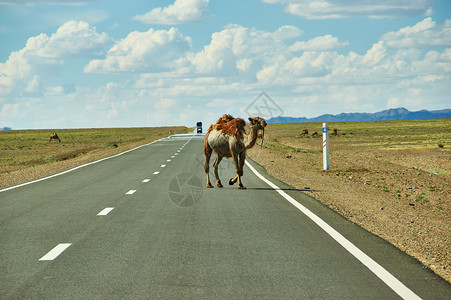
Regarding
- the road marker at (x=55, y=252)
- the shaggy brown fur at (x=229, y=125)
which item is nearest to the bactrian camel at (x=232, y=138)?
the shaggy brown fur at (x=229, y=125)

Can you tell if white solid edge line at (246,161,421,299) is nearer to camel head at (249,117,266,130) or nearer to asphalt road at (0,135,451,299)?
asphalt road at (0,135,451,299)

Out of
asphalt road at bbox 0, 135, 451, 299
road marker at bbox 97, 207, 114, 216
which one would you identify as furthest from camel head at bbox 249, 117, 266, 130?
road marker at bbox 97, 207, 114, 216

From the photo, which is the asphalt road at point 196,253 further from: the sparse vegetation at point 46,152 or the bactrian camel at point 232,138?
the sparse vegetation at point 46,152

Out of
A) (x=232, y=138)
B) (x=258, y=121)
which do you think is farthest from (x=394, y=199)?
(x=232, y=138)

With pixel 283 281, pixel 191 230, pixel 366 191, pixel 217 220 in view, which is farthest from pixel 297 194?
pixel 283 281

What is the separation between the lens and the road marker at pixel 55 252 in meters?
6.54

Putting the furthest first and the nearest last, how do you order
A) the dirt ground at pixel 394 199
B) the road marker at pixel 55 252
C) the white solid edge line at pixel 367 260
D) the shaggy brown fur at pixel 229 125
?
the shaggy brown fur at pixel 229 125 → the dirt ground at pixel 394 199 → the road marker at pixel 55 252 → the white solid edge line at pixel 367 260

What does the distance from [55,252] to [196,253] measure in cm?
178

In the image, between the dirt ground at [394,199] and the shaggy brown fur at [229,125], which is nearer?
the dirt ground at [394,199]

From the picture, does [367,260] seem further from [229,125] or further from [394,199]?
[229,125]

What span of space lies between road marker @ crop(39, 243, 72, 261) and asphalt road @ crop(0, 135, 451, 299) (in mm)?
27

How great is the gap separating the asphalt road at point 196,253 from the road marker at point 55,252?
0.03 meters

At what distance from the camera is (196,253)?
A: 6703 millimetres

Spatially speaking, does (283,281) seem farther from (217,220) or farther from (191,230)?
(217,220)
